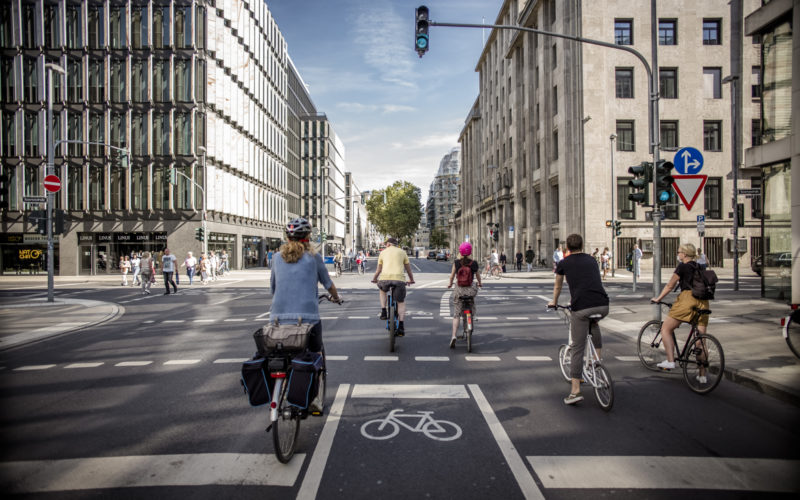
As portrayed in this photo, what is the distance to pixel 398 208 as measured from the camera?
106750 millimetres

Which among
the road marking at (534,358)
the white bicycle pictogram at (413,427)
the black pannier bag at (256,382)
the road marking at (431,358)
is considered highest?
the black pannier bag at (256,382)

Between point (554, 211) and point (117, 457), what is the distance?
36960 mm

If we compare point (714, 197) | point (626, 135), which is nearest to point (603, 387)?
point (626, 135)

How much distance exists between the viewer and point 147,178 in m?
36.2

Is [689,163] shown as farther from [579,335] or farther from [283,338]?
[283,338]

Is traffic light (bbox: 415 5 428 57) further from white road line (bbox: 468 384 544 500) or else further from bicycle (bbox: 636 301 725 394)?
white road line (bbox: 468 384 544 500)

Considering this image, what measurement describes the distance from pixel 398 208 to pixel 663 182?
9677 centimetres

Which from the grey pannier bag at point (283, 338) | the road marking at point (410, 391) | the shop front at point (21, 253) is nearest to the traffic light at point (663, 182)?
the road marking at point (410, 391)

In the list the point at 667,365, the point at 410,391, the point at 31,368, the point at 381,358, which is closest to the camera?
the point at 410,391

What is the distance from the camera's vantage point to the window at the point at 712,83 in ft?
108

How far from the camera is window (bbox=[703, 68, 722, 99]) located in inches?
1297

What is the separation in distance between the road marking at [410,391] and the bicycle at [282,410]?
167 cm

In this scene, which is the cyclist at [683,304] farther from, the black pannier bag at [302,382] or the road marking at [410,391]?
the black pannier bag at [302,382]

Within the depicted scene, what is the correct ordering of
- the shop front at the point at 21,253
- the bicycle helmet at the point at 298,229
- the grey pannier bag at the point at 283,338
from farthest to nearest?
the shop front at the point at 21,253, the bicycle helmet at the point at 298,229, the grey pannier bag at the point at 283,338
